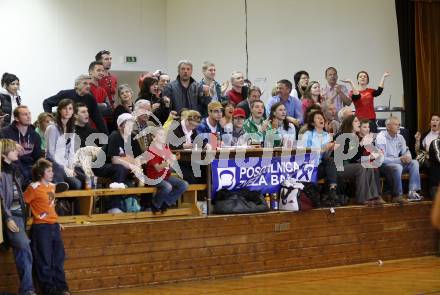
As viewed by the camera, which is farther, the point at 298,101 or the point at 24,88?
the point at 24,88

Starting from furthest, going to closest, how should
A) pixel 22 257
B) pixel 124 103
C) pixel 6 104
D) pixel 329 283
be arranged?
1. pixel 6 104
2. pixel 124 103
3. pixel 329 283
4. pixel 22 257

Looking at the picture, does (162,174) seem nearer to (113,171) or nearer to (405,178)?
(113,171)

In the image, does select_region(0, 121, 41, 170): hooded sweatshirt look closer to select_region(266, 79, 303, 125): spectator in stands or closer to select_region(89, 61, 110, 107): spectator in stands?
select_region(89, 61, 110, 107): spectator in stands

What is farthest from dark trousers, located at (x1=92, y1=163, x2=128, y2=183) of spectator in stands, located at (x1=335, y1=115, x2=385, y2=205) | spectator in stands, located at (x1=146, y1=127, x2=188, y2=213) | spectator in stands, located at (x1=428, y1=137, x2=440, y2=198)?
spectator in stands, located at (x1=428, y1=137, x2=440, y2=198)

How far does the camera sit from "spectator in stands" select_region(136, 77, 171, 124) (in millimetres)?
9984

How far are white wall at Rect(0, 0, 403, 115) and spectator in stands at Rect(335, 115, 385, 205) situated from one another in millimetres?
2901

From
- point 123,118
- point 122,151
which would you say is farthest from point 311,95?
point 122,151

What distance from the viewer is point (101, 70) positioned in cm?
1045

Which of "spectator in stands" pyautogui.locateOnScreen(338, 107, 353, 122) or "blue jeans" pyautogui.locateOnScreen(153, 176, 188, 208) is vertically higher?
"spectator in stands" pyautogui.locateOnScreen(338, 107, 353, 122)

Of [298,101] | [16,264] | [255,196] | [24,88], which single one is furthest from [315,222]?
[24,88]

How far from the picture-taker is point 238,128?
9875 millimetres

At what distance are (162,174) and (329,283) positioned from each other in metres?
2.21

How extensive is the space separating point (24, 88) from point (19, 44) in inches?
30.6

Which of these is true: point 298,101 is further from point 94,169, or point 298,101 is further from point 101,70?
point 94,169
